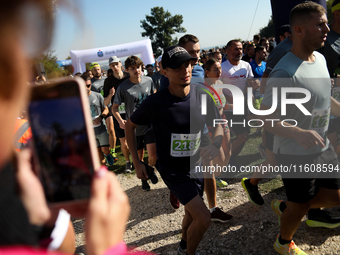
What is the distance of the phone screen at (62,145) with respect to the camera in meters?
0.64

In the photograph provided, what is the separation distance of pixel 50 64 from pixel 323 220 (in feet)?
10.5

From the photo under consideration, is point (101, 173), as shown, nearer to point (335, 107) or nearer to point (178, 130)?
point (178, 130)

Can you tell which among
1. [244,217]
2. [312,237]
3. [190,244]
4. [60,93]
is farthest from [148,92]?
[60,93]

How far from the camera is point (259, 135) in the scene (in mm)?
6582

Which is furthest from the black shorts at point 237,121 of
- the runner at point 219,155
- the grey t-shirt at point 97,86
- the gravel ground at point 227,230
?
the grey t-shirt at point 97,86

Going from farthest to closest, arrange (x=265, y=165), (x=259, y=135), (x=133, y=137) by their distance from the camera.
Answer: (x=259, y=135) → (x=265, y=165) → (x=133, y=137)

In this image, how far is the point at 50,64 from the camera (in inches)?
23.7

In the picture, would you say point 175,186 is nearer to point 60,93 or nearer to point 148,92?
point 60,93

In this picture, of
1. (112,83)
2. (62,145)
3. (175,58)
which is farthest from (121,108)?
(62,145)

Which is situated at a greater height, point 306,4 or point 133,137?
point 306,4

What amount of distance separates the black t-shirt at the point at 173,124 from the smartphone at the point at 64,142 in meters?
1.95

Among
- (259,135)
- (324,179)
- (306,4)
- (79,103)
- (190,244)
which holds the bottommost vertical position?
(259,135)

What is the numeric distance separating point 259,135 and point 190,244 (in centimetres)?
455

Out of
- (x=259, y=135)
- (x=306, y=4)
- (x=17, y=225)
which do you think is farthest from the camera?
(x=259, y=135)
